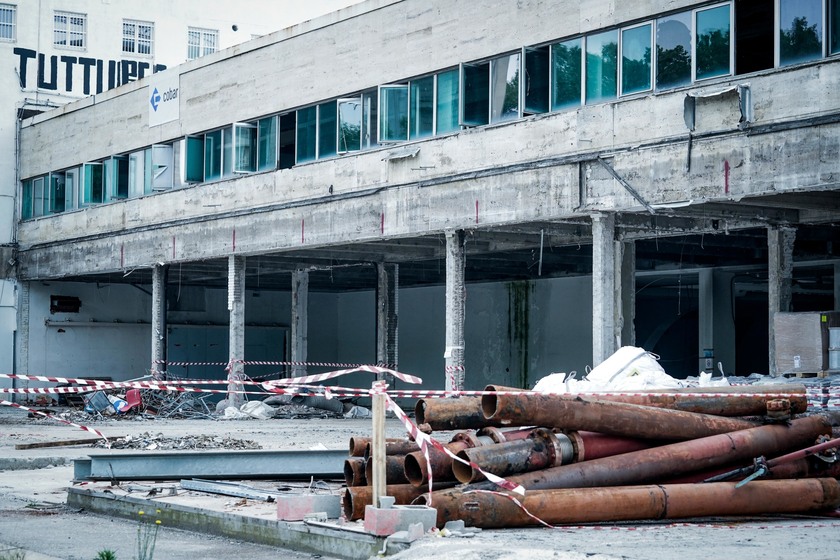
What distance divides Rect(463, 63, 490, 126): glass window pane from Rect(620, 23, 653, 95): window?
3953 millimetres

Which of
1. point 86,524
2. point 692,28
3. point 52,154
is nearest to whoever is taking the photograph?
point 86,524

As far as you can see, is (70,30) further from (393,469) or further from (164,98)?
(393,469)

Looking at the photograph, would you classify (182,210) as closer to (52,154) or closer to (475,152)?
(52,154)

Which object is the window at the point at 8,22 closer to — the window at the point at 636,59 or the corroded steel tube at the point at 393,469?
the window at the point at 636,59

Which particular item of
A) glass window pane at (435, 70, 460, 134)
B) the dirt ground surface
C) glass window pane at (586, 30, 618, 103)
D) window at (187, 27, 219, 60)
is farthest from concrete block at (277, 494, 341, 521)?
window at (187, 27, 219, 60)

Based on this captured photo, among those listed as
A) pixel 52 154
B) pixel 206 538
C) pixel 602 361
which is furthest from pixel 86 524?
pixel 52 154

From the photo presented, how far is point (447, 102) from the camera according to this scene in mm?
27281

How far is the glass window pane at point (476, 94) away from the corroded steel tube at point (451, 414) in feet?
51.2

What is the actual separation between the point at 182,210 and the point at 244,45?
5921 mm

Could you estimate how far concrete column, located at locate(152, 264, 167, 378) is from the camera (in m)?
38.4

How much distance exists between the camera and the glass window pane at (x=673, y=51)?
2203cm

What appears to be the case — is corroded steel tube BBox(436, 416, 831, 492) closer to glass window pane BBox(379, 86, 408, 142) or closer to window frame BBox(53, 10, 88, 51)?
glass window pane BBox(379, 86, 408, 142)

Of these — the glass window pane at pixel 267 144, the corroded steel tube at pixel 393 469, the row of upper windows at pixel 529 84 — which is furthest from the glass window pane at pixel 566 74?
the corroded steel tube at pixel 393 469

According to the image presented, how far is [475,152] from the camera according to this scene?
26.2 metres
